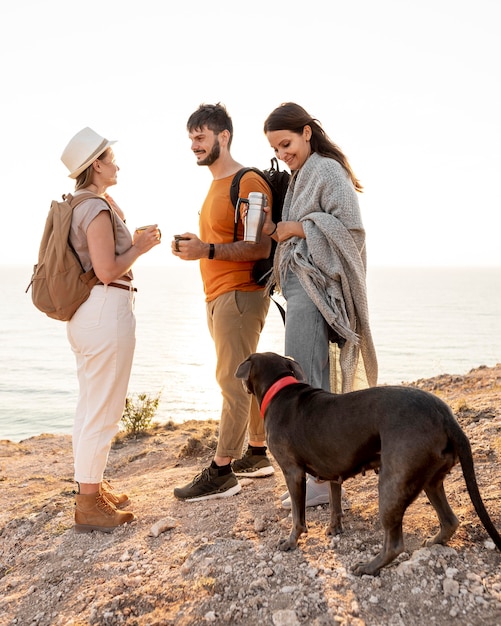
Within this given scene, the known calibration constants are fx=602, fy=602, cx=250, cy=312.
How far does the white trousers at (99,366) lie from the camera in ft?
14.4

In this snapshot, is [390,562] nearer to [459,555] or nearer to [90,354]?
[459,555]

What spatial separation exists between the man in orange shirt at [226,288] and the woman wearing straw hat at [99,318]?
621 millimetres

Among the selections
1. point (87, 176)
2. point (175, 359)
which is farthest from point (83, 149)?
point (175, 359)

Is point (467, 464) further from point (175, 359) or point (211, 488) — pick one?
point (175, 359)

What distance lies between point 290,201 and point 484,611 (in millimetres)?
2907

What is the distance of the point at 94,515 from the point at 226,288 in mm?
2047

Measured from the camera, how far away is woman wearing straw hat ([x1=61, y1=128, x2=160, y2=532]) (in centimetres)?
426

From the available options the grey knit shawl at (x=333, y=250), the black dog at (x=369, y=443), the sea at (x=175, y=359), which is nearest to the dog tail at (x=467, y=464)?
→ the black dog at (x=369, y=443)

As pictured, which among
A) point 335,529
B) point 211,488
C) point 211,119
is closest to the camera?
point 335,529

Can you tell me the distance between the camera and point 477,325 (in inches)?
2004

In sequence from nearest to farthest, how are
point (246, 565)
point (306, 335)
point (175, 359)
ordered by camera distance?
point (246, 565), point (306, 335), point (175, 359)

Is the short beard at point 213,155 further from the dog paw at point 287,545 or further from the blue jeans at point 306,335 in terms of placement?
the dog paw at point 287,545

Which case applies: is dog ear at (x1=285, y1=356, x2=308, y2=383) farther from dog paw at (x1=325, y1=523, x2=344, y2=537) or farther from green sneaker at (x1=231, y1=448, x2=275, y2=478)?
green sneaker at (x1=231, y1=448, x2=275, y2=478)

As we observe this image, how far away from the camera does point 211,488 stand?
5023 mm
